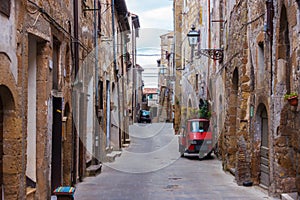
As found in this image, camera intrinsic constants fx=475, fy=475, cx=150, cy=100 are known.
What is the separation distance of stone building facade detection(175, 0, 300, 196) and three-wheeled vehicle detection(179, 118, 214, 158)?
9.05ft

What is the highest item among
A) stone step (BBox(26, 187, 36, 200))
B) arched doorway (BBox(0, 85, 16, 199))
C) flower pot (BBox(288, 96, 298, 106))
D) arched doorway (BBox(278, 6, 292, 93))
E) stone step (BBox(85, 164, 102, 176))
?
arched doorway (BBox(278, 6, 292, 93))

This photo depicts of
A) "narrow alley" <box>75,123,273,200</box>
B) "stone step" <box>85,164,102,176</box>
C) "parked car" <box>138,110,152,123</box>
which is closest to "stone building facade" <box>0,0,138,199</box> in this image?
"stone step" <box>85,164,102,176</box>

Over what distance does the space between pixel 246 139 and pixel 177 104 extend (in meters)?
26.3

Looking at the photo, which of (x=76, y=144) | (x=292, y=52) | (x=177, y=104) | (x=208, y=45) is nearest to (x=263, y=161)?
(x=292, y=52)

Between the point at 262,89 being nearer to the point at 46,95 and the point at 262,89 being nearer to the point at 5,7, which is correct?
the point at 46,95

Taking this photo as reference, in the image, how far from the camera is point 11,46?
6379 mm

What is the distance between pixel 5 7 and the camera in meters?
6.06

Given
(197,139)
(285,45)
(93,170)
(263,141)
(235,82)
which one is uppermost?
(285,45)

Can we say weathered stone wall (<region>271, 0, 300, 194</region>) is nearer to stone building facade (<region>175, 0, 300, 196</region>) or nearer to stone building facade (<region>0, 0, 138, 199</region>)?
stone building facade (<region>175, 0, 300, 196</region>)

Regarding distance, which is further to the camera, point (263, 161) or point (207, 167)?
point (207, 167)

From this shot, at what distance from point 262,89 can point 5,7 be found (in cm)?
659

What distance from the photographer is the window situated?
5942 mm

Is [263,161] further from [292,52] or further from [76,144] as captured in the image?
[76,144]

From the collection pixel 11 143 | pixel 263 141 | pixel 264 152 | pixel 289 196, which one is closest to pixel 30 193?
pixel 11 143
